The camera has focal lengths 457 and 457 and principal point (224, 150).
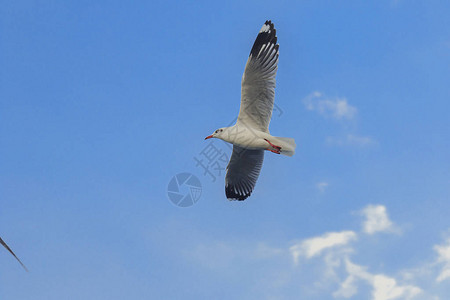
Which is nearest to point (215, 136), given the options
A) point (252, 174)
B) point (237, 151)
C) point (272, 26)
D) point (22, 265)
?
point (237, 151)

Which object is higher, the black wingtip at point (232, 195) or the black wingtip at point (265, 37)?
the black wingtip at point (265, 37)

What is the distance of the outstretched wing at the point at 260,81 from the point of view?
29.3 ft

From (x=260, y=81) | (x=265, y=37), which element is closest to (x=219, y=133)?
(x=260, y=81)

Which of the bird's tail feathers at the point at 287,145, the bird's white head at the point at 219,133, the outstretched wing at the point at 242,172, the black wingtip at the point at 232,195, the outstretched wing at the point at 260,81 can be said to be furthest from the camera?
the black wingtip at the point at 232,195

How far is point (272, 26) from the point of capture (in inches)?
367

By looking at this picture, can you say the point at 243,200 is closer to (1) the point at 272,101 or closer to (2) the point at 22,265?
(1) the point at 272,101

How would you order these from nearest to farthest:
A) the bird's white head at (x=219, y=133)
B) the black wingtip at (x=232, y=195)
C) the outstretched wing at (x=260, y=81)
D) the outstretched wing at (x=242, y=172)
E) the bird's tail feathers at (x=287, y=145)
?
1. the outstretched wing at (x=260, y=81)
2. the bird's tail feathers at (x=287, y=145)
3. the bird's white head at (x=219, y=133)
4. the outstretched wing at (x=242, y=172)
5. the black wingtip at (x=232, y=195)

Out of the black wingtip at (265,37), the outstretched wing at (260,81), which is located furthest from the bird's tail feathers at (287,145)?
the black wingtip at (265,37)

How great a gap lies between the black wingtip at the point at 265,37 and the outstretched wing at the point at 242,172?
85.0 inches

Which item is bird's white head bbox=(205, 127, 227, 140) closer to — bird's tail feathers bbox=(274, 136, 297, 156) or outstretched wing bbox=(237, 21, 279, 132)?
outstretched wing bbox=(237, 21, 279, 132)

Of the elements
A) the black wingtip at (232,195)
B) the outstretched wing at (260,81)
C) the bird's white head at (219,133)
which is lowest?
the black wingtip at (232,195)

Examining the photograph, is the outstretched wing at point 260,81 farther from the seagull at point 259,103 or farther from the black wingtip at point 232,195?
the black wingtip at point 232,195

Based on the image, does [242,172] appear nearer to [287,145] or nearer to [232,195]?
[232,195]

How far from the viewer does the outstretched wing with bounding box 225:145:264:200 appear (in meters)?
10.2
